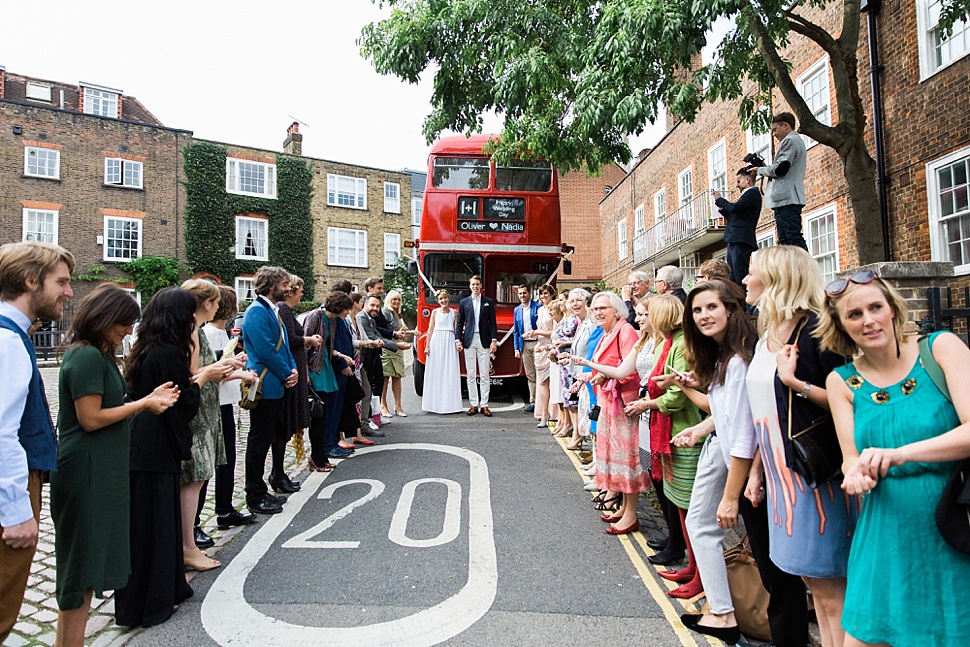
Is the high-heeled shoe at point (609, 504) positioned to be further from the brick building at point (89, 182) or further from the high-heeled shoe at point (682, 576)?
the brick building at point (89, 182)

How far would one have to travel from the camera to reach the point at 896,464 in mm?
1817

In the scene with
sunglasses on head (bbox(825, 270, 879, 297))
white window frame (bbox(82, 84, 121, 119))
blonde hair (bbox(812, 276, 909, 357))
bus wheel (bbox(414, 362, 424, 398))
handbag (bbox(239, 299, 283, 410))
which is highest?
white window frame (bbox(82, 84, 121, 119))

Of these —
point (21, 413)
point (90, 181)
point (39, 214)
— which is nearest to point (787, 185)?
point (21, 413)

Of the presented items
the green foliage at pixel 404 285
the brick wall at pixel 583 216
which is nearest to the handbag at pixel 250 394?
the green foliage at pixel 404 285

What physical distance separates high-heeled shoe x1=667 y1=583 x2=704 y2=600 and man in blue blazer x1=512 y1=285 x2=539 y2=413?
582 cm

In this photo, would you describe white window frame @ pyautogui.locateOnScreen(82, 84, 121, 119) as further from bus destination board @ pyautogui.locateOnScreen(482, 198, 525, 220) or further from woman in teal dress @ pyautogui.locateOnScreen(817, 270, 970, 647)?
woman in teal dress @ pyautogui.locateOnScreen(817, 270, 970, 647)

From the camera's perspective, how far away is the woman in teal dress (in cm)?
178

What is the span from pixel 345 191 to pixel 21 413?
31978 millimetres

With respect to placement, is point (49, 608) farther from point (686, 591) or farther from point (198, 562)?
point (686, 591)

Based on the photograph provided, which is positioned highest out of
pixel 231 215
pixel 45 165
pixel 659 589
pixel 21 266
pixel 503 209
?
pixel 45 165

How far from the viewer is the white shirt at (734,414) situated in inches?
105

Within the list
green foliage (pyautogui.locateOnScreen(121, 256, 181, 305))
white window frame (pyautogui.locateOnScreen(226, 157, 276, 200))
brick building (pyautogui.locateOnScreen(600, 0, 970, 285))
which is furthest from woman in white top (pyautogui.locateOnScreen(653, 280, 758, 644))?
white window frame (pyautogui.locateOnScreen(226, 157, 276, 200))

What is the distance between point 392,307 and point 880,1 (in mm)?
10336

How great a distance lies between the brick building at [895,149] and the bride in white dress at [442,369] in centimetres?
803
